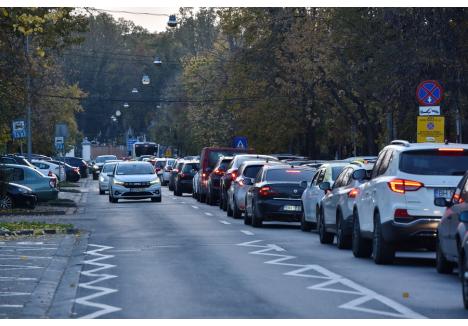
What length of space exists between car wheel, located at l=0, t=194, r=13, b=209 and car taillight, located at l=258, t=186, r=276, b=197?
37.2 feet

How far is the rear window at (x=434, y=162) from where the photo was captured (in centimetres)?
1923

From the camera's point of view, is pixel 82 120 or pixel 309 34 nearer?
pixel 309 34

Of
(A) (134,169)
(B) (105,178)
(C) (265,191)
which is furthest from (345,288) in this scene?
(B) (105,178)

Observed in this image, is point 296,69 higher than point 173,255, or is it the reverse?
point 296,69

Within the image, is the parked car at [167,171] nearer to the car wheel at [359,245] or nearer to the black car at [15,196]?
the black car at [15,196]

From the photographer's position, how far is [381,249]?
64.2 feet

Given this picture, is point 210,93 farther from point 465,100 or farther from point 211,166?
point 465,100

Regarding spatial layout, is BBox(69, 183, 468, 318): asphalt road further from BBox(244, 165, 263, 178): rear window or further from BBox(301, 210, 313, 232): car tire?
BBox(244, 165, 263, 178): rear window

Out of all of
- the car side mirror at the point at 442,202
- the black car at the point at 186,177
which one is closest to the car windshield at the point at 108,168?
the black car at the point at 186,177

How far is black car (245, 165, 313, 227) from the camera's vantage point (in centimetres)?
3081

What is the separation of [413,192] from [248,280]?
10.8ft

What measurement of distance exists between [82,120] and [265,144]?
107 metres
